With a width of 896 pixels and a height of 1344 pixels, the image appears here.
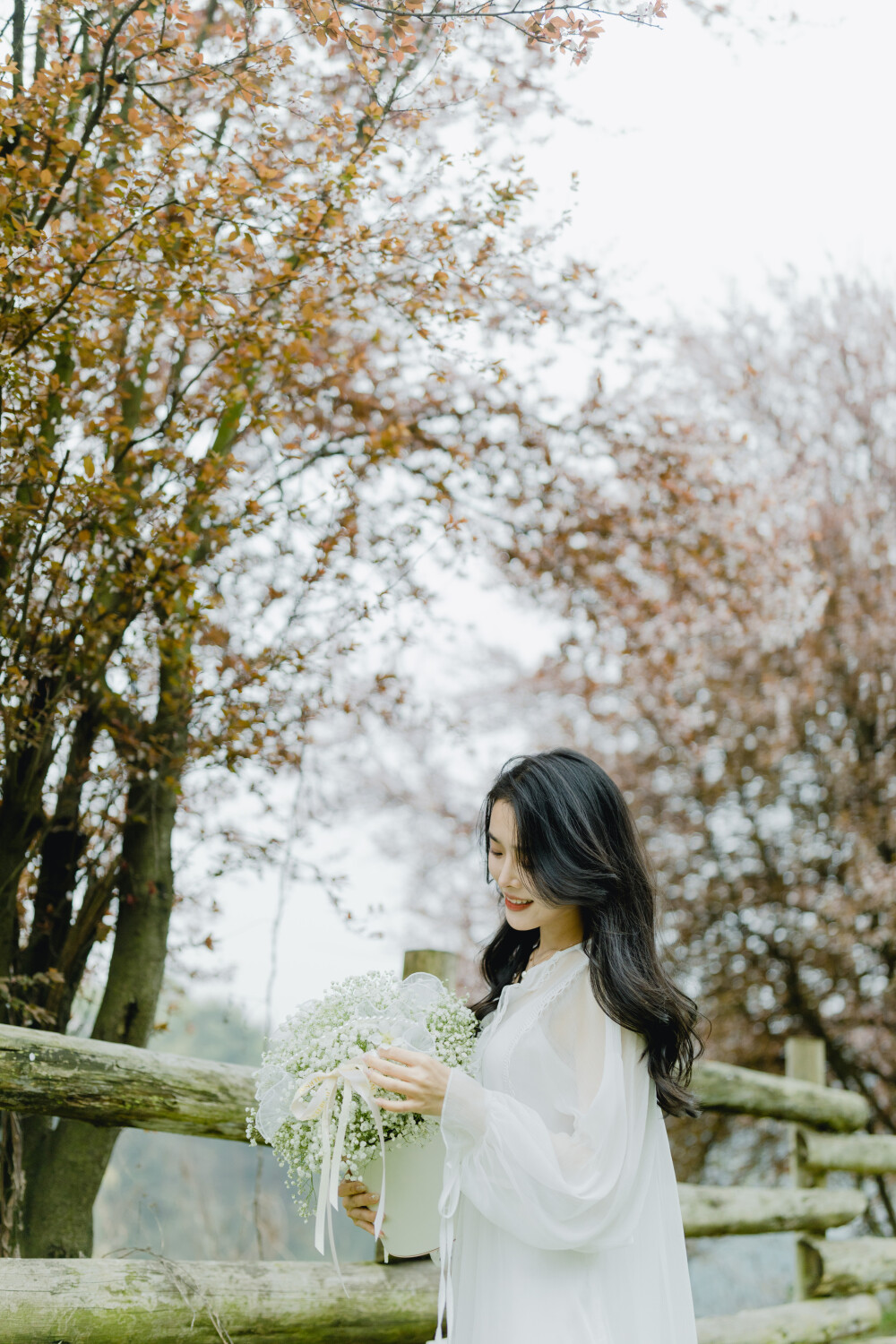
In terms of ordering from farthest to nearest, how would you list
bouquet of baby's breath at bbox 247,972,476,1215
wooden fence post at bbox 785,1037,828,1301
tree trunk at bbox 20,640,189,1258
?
wooden fence post at bbox 785,1037,828,1301
tree trunk at bbox 20,640,189,1258
bouquet of baby's breath at bbox 247,972,476,1215

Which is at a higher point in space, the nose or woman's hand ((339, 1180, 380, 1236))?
the nose

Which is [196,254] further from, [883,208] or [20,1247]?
[883,208]

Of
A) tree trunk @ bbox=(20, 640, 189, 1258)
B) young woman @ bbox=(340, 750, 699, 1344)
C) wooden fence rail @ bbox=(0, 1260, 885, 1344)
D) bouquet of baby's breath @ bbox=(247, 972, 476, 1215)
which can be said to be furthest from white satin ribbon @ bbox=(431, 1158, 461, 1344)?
tree trunk @ bbox=(20, 640, 189, 1258)

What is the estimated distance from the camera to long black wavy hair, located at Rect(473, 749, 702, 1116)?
93.1 inches

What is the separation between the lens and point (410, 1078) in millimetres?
2145

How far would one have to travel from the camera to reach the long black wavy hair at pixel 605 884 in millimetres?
2365

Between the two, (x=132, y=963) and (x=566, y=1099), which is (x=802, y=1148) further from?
(x=566, y=1099)

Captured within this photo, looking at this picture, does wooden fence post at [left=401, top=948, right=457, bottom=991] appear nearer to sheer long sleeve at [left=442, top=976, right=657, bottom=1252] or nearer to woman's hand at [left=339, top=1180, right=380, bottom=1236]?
woman's hand at [left=339, top=1180, right=380, bottom=1236]

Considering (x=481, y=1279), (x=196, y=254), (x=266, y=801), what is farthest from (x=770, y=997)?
(x=196, y=254)

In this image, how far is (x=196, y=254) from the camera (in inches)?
121

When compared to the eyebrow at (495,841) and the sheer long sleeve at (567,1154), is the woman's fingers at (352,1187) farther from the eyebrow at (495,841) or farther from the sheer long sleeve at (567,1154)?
the eyebrow at (495,841)

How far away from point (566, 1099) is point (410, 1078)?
0.42m

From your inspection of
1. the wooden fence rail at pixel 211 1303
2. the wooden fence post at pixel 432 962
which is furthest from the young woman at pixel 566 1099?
the wooden fence post at pixel 432 962

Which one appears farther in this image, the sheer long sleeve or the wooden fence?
the wooden fence
